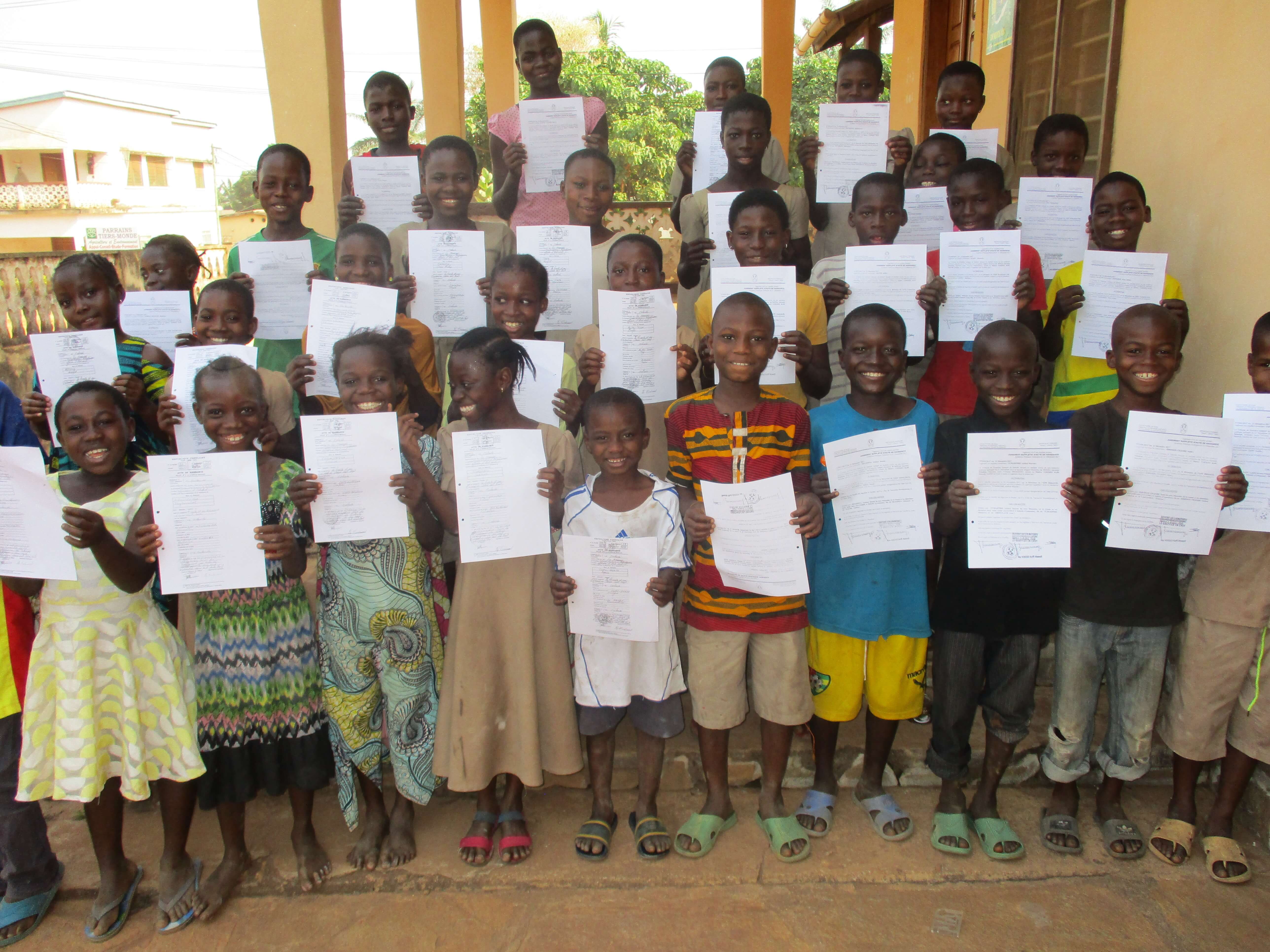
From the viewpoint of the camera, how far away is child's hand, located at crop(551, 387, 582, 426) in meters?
2.91

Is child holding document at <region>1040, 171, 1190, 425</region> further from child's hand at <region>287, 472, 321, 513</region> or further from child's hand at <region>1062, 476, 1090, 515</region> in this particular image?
child's hand at <region>287, 472, 321, 513</region>

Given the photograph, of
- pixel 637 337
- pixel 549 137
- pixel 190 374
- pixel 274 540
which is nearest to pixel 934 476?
pixel 637 337

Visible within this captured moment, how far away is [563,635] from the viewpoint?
2.85 m

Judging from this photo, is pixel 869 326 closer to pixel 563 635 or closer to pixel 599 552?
pixel 599 552

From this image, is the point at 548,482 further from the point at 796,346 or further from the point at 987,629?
the point at 987,629

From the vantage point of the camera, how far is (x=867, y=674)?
9.40ft

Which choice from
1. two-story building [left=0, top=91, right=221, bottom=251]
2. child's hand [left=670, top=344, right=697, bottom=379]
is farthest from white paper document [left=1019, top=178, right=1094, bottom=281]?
two-story building [left=0, top=91, right=221, bottom=251]

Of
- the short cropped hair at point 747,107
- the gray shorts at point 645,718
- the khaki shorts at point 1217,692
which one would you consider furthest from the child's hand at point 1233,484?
the short cropped hair at point 747,107

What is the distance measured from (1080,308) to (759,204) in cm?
129

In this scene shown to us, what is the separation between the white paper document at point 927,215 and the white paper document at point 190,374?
9.20 ft

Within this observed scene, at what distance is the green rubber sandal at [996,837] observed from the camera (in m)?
2.77

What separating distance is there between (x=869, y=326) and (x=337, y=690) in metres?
2.12

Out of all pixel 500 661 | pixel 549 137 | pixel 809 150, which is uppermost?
pixel 549 137

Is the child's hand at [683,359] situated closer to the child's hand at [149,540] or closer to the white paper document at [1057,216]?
the white paper document at [1057,216]
